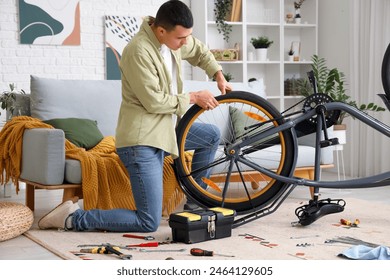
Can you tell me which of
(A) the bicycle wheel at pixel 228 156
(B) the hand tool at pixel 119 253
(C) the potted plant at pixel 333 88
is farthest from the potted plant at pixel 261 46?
(B) the hand tool at pixel 119 253

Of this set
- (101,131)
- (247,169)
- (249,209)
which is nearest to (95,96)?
(101,131)

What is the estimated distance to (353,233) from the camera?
347 cm

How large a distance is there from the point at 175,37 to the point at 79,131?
1065mm

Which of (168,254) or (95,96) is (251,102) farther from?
(95,96)

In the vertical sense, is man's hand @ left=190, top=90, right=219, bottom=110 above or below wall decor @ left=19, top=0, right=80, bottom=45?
below

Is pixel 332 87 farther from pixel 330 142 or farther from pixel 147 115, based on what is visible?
pixel 147 115

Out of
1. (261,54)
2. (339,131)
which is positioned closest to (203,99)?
(339,131)

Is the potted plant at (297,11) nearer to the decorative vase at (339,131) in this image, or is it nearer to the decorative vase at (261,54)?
the decorative vase at (261,54)

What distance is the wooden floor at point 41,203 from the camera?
3102 mm

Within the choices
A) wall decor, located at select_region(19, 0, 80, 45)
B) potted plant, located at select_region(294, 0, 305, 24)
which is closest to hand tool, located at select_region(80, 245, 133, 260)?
wall decor, located at select_region(19, 0, 80, 45)

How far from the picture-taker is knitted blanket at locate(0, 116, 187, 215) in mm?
3721

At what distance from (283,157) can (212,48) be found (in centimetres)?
309

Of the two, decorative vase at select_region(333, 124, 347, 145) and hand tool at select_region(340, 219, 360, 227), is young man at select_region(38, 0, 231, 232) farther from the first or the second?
decorative vase at select_region(333, 124, 347, 145)

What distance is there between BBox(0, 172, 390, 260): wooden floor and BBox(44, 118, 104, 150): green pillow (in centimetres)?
54
